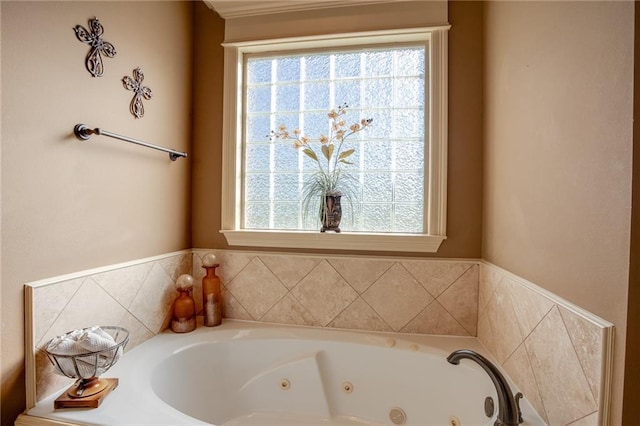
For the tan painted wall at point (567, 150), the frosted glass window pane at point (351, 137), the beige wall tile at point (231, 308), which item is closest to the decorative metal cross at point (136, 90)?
the frosted glass window pane at point (351, 137)

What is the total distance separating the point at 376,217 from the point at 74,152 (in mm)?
1411

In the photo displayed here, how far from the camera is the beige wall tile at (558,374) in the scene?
0.80 meters

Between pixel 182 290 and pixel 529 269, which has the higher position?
pixel 529 269

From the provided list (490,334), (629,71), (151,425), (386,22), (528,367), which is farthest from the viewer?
(386,22)

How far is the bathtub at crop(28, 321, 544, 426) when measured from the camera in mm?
1350

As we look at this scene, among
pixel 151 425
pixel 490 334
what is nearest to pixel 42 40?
pixel 151 425

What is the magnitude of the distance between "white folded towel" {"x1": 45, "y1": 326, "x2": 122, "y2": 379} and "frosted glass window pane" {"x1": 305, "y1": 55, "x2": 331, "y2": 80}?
1.65 meters

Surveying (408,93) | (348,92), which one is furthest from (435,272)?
(348,92)

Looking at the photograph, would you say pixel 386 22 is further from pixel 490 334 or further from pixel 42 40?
pixel 490 334

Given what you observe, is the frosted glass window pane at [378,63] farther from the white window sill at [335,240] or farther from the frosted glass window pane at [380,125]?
the white window sill at [335,240]

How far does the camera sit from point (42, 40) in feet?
3.36

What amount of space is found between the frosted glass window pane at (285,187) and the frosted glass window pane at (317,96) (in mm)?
445

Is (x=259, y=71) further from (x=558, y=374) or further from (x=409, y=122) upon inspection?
(x=558, y=374)

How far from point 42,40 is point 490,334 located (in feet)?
6.95
